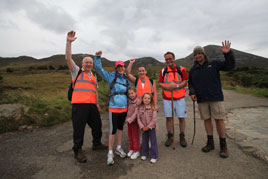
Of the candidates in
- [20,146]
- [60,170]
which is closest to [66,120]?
[20,146]

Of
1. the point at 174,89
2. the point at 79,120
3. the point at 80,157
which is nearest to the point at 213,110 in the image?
the point at 174,89

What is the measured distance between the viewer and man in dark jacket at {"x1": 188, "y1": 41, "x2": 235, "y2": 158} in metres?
3.54

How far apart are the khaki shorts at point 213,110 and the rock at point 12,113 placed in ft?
21.8

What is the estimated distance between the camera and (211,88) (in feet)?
12.1

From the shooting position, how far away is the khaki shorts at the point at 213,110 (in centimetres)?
364

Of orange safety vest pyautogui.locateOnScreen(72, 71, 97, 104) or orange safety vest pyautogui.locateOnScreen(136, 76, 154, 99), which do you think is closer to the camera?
orange safety vest pyautogui.locateOnScreen(72, 71, 97, 104)

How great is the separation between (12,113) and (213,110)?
7.01 m

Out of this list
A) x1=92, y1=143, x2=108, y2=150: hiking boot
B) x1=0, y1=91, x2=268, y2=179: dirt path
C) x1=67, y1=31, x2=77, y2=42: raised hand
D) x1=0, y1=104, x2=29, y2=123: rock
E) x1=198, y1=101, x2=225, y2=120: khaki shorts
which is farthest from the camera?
x1=0, y1=104, x2=29, y2=123: rock

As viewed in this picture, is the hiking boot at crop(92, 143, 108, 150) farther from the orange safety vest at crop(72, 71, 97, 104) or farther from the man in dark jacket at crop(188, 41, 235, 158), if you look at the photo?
the man in dark jacket at crop(188, 41, 235, 158)

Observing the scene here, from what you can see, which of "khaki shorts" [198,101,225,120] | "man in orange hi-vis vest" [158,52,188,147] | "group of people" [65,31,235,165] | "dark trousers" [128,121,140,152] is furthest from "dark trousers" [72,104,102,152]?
"khaki shorts" [198,101,225,120]

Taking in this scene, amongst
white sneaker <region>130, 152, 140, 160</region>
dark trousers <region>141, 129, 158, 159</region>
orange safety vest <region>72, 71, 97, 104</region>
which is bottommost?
white sneaker <region>130, 152, 140, 160</region>

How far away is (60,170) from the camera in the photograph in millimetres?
3135

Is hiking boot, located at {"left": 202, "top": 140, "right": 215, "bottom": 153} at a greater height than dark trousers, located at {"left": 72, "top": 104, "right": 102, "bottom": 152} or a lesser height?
lesser

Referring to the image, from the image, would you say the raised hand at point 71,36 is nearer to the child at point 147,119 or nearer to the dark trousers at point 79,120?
the dark trousers at point 79,120
